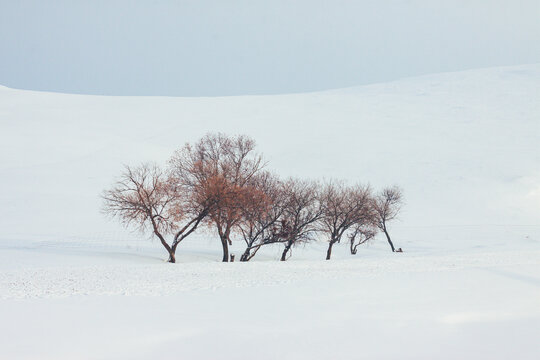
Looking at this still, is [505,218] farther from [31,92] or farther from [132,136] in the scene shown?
[31,92]

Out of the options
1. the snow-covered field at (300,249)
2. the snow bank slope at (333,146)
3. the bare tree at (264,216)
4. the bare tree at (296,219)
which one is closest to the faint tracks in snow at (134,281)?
the snow-covered field at (300,249)

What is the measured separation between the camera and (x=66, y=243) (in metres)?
37.4

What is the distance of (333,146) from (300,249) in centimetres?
4369

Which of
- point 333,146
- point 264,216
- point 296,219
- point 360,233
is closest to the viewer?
point 264,216

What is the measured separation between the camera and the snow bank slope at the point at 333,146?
172ft

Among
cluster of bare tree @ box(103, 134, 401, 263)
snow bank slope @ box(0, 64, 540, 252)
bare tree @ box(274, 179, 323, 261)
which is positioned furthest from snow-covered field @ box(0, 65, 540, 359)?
cluster of bare tree @ box(103, 134, 401, 263)

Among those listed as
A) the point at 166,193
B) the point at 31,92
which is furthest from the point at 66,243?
the point at 31,92

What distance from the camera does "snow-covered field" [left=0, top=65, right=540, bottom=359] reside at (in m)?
9.66

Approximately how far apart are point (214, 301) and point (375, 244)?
134 feet

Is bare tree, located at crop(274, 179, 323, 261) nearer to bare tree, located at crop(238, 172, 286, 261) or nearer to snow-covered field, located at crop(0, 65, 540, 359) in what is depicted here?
bare tree, located at crop(238, 172, 286, 261)

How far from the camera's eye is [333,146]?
86.1 meters

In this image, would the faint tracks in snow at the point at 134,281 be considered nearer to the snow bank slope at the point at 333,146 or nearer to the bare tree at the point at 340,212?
the bare tree at the point at 340,212

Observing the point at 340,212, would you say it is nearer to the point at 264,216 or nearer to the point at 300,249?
the point at 264,216

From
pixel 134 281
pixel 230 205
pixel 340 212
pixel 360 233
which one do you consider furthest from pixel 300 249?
pixel 134 281
